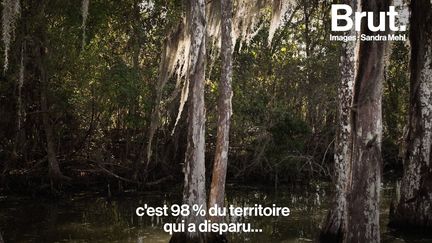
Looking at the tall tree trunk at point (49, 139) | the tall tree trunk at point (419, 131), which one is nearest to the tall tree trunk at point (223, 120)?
the tall tree trunk at point (419, 131)

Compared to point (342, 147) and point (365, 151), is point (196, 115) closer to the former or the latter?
point (342, 147)

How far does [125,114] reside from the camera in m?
15.0

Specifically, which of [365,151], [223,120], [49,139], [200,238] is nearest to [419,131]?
[223,120]

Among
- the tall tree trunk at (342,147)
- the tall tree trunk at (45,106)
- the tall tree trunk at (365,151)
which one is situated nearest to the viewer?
the tall tree trunk at (365,151)

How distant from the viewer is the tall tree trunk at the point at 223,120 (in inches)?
342

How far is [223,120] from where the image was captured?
886 centimetres

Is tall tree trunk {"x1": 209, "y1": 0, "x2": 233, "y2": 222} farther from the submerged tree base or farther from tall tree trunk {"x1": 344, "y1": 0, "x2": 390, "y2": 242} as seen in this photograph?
tall tree trunk {"x1": 344, "y1": 0, "x2": 390, "y2": 242}

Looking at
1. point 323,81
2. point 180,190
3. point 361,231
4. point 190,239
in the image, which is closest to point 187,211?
point 190,239

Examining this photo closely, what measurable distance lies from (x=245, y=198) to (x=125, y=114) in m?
4.00

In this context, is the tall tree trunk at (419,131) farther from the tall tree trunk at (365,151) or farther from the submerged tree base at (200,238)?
the tall tree trunk at (365,151)

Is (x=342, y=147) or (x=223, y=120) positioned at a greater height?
(x=223, y=120)

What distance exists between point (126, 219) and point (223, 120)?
11.5 ft

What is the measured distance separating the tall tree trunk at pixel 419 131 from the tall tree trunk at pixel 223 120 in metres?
3.07

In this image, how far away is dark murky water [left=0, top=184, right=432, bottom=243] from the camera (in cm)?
911
